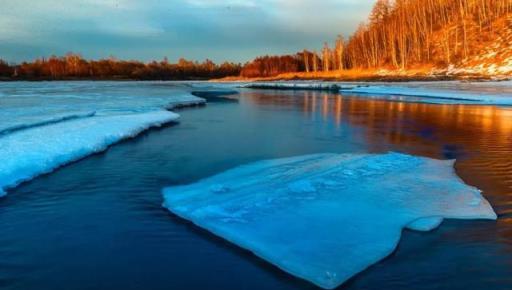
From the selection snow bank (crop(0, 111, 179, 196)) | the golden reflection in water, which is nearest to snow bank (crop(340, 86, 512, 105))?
the golden reflection in water

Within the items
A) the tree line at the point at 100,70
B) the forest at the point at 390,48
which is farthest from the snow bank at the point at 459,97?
the tree line at the point at 100,70

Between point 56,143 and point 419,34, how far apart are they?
71.3m

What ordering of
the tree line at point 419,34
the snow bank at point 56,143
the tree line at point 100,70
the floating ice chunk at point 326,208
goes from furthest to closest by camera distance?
the tree line at point 100,70
the tree line at point 419,34
the snow bank at point 56,143
the floating ice chunk at point 326,208

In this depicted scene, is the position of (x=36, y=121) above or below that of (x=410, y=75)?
below

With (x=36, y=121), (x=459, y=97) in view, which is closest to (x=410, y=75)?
(x=459, y=97)

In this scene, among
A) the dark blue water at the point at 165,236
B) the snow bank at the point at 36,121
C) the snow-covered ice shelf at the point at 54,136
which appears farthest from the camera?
the snow bank at the point at 36,121

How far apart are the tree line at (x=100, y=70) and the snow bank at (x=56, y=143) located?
3096 inches

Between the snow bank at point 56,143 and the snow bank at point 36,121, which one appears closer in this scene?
the snow bank at point 56,143

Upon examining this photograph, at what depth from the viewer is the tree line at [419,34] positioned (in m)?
62.3

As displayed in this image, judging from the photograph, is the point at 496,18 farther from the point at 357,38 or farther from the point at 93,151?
the point at 93,151

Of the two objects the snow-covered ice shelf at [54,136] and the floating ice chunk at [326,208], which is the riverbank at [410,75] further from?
the floating ice chunk at [326,208]

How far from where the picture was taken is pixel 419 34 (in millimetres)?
71125

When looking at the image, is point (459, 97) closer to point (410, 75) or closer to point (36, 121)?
point (36, 121)

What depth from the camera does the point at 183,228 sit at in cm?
492
